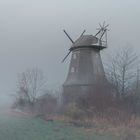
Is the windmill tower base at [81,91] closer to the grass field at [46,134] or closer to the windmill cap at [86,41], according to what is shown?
the windmill cap at [86,41]

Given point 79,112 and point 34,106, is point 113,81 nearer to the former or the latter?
point 79,112

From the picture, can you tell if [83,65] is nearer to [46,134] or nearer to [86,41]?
[86,41]

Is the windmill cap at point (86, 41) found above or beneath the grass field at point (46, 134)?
above

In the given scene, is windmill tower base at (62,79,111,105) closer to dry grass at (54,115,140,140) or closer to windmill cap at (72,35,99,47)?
windmill cap at (72,35,99,47)

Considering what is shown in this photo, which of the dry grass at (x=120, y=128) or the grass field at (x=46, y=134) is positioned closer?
the grass field at (x=46, y=134)

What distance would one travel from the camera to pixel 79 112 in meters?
34.0

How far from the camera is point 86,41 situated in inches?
1887

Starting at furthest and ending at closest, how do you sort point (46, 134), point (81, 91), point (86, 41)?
point (86, 41)
point (81, 91)
point (46, 134)

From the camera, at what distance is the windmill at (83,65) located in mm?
44037

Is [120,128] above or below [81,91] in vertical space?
below

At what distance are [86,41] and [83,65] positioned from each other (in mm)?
3193

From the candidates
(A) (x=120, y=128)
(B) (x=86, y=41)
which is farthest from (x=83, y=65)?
(A) (x=120, y=128)

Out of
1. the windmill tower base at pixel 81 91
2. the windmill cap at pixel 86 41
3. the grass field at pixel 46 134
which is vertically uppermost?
the windmill cap at pixel 86 41

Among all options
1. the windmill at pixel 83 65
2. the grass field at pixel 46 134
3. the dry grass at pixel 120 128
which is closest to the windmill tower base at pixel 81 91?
the windmill at pixel 83 65
